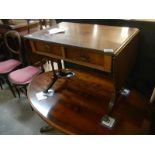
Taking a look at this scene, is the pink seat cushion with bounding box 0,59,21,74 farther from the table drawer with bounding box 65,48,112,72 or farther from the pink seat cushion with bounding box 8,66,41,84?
the table drawer with bounding box 65,48,112,72

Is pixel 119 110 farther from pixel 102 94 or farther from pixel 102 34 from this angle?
pixel 102 34

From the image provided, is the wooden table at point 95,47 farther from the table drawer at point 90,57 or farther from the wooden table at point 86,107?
the wooden table at point 86,107

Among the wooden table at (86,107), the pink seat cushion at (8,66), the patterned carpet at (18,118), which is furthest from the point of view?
the pink seat cushion at (8,66)

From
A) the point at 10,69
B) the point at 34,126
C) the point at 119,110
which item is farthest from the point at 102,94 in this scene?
the point at 10,69

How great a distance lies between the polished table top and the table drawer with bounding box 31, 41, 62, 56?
0.11 feet

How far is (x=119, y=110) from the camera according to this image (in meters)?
1.07

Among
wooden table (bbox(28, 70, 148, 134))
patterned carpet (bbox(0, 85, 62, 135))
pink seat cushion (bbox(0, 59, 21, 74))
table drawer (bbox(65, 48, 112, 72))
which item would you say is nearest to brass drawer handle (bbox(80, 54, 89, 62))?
table drawer (bbox(65, 48, 112, 72))

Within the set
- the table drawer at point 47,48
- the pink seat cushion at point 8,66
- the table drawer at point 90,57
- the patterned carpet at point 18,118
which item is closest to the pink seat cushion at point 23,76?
the pink seat cushion at point 8,66

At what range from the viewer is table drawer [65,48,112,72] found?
835mm

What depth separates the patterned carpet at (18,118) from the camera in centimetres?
168

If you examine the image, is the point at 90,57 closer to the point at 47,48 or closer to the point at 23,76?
the point at 47,48

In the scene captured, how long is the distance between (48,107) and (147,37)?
3.12ft

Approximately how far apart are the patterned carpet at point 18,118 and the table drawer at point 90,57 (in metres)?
0.98

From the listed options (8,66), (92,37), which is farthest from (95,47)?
(8,66)
